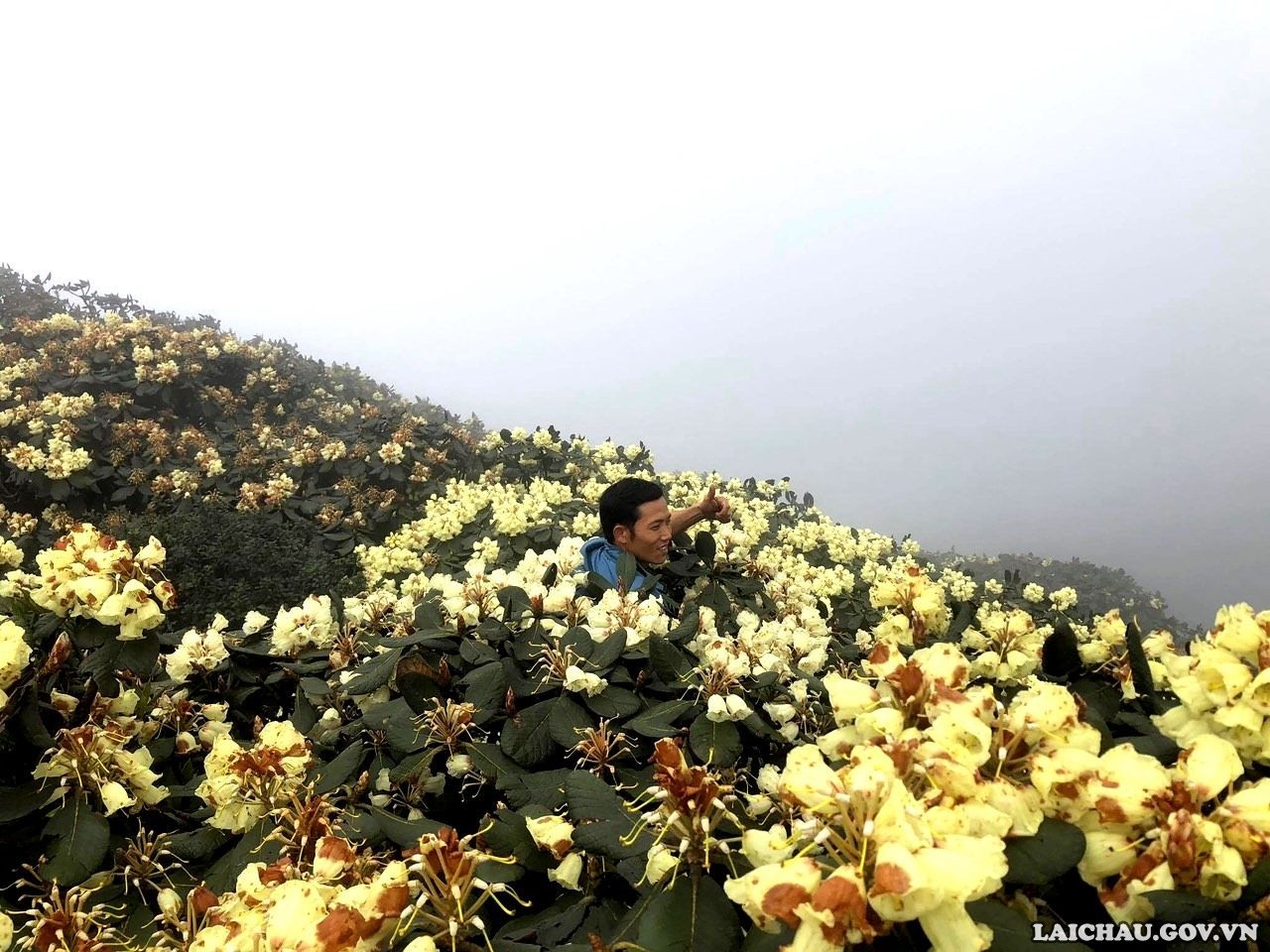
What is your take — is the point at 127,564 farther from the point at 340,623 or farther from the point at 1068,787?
the point at 1068,787

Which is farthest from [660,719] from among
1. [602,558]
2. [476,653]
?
[602,558]

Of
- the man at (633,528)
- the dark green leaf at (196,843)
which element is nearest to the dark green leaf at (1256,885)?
the dark green leaf at (196,843)

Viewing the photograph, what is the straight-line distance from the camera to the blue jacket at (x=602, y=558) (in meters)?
2.92

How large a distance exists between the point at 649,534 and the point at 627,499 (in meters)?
0.17

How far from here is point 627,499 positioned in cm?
305

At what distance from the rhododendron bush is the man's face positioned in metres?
0.14

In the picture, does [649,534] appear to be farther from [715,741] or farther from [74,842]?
[74,842]

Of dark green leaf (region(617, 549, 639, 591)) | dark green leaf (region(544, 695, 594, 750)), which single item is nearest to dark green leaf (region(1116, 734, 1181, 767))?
dark green leaf (region(544, 695, 594, 750))

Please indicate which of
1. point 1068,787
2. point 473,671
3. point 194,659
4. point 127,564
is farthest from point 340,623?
point 1068,787

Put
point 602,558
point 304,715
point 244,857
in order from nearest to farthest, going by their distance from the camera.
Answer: point 244,857
point 304,715
point 602,558

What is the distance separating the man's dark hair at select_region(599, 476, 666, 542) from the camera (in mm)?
3047

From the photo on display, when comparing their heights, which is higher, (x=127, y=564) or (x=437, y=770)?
(x=127, y=564)

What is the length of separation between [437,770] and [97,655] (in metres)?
0.88

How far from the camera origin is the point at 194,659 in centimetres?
200
